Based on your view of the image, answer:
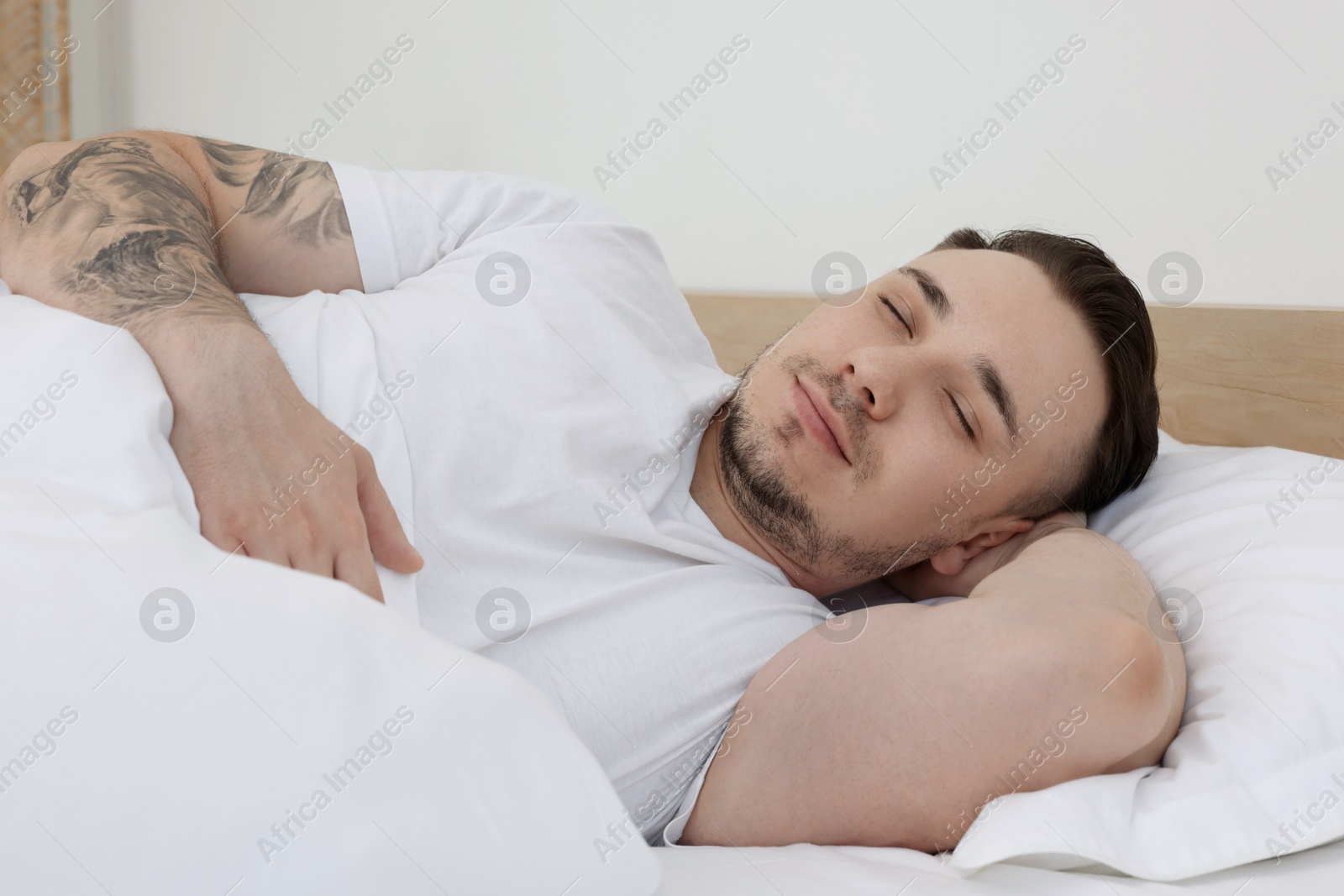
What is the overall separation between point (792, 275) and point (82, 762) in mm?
1320

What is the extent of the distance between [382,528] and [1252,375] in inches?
37.4

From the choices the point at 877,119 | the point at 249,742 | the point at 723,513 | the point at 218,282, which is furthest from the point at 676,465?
the point at 877,119

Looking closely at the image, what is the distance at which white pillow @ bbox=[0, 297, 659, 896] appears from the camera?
44cm

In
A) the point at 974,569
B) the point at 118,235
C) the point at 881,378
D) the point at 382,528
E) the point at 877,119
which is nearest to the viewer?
the point at 382,528

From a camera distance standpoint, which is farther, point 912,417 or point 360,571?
point 912,417

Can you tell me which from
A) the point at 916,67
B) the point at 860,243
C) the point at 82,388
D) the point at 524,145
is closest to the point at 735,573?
the point at 82,388

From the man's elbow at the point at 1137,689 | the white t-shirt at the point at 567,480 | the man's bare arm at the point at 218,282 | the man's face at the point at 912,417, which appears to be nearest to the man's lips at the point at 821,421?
the man's face at the point at 912,417

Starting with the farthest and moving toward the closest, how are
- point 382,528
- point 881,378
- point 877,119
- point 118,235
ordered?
point 877,119 < point 881,378 < point 118,235 < point 382,528

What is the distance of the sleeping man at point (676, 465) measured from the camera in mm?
691

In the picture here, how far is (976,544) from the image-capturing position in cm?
105

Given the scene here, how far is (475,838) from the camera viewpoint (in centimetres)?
48

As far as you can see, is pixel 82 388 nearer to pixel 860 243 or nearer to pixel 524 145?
pixel 860 243

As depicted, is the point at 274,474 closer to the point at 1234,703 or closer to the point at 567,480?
the point at 567,480

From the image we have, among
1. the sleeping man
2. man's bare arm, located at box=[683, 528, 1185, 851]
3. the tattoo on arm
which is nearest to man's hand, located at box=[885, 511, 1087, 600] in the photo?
the sleeping man
